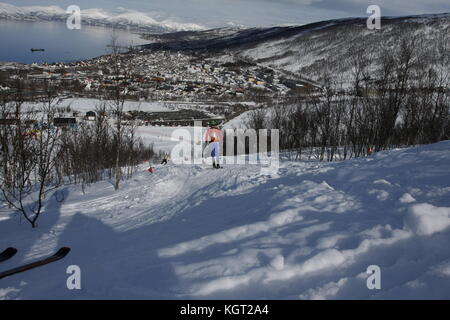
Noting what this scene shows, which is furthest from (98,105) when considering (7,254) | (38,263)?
(38,263)

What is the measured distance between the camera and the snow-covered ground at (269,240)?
3.72 metres

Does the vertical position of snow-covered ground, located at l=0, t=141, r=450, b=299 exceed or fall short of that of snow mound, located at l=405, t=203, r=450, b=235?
it falls short

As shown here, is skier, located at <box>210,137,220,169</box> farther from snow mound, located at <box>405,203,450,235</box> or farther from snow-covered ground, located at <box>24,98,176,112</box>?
snow-covered ground, located at <box>24,98,176,112</box>

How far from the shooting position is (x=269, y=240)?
15.6ft

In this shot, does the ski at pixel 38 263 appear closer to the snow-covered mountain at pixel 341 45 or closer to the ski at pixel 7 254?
the ski at pixel 7 254

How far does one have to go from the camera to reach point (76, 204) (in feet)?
31.8

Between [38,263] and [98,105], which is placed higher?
[98,105]

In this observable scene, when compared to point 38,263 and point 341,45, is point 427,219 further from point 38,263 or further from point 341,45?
point 341,45

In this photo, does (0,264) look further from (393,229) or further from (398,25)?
(398,25)

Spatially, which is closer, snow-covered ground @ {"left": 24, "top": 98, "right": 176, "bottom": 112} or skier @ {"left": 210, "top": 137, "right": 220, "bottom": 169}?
skier @ {"left": 210, "top": 137, "right": 220, "bottom": 169}

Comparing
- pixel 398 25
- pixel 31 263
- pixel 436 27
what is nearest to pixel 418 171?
pixel 31 263

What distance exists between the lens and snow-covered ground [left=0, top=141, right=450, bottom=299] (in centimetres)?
372

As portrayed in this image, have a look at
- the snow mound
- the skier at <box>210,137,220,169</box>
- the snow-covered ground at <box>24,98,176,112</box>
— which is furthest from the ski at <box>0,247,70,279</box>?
the snow-covered ground at <box>24,98,176,112</box>

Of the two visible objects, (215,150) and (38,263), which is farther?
(215,150)
